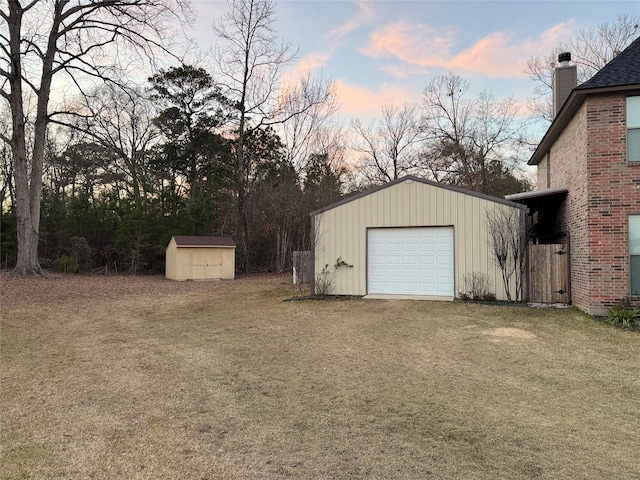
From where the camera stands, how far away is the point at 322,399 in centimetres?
419

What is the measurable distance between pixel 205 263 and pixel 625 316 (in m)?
15.7

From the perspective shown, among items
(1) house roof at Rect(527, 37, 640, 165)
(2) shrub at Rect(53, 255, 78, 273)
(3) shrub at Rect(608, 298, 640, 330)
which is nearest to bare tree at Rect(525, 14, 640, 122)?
(1) house roof at Rect(527, 37, 640, 165)

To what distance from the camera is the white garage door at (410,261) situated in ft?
36.4

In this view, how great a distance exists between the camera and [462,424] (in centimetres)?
356

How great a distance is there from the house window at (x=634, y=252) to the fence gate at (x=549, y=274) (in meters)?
1.75

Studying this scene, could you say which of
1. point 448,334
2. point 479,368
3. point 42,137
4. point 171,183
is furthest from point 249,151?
point 479,368

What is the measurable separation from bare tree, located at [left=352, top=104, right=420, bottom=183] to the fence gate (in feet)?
59.9

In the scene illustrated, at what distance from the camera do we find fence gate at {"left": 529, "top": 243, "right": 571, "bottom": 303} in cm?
1016

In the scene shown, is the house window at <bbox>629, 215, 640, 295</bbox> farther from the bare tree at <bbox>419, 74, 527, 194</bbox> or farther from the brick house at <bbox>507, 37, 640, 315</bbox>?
the bare tree at <bbox>419, 74, 527, 194</bbox>

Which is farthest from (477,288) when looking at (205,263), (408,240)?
(205,263)

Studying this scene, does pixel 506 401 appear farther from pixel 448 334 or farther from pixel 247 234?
pixel 247 234

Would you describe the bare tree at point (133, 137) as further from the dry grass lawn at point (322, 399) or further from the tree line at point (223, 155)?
the dry grass lawn at point (322, 399)

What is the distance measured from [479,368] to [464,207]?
635 centimetres

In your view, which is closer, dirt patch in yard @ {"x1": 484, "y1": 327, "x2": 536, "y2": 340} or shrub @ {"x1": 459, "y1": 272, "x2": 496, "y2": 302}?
dirt patch in yard @ {"x1": 484, "y1": 327, "x2": 536, "y2": 340}
